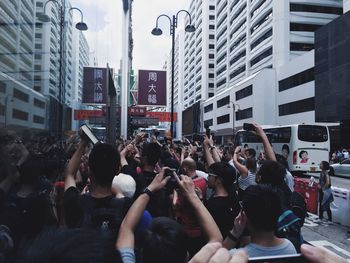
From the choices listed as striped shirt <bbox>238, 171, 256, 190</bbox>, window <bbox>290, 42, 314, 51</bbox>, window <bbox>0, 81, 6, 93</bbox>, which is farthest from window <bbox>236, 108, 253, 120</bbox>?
window <bbox>0, 81, 6, 93</bbox>

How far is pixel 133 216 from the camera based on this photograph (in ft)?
6.43

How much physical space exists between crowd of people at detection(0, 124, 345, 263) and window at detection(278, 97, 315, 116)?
114 feet

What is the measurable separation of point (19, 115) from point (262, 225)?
9.31 ft

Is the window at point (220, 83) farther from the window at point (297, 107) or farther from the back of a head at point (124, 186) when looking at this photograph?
the back of a head at point (124, 186)

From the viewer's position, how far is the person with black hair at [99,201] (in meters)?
2.21

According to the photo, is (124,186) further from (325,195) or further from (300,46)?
(300,46)

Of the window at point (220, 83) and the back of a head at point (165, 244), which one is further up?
the window at point (220, 83)

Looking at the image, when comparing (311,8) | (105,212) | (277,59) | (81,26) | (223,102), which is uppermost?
(311,8)

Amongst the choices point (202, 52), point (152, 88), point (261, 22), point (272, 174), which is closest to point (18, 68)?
point (272, 174)

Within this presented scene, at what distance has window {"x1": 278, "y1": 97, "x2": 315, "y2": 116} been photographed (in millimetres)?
35872

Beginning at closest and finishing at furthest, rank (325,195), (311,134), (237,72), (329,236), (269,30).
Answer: (329,236) < (325,195) < (311,134) < (269,30) < (237,72)

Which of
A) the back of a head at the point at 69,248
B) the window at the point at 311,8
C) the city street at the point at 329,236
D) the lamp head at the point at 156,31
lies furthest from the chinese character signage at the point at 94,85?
the window at the point at 311,8

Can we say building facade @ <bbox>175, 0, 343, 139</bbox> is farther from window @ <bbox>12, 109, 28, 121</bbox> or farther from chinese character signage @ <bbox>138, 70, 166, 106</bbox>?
window @ <bbox>12, 109, 28, 121</bbox>

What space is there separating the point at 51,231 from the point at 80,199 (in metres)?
1.43
